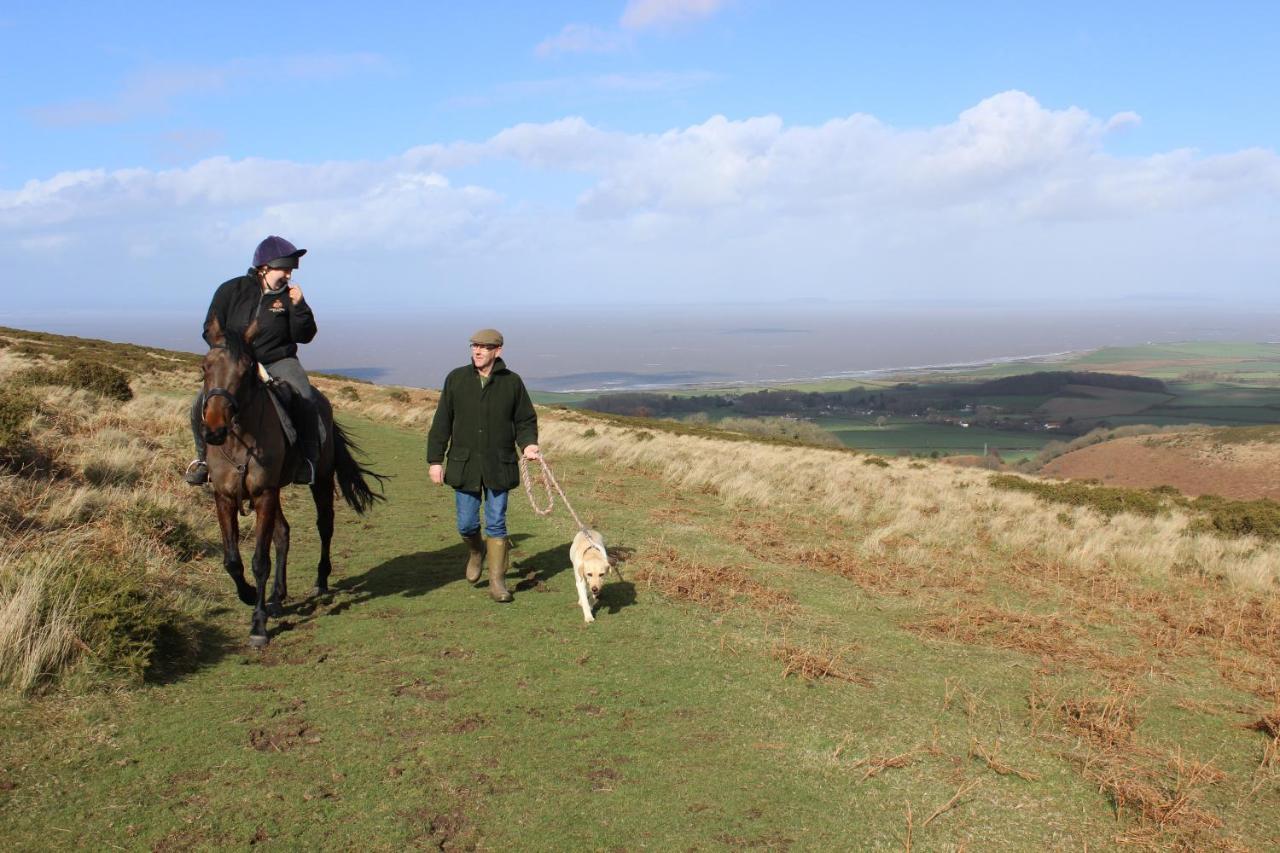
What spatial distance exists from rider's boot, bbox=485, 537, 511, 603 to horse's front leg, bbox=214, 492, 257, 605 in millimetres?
2037

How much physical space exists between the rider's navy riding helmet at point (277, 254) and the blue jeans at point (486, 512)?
2.37 metres

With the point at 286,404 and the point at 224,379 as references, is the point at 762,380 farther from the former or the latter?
the point at 224,379

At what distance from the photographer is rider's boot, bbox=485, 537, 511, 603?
7430 mm

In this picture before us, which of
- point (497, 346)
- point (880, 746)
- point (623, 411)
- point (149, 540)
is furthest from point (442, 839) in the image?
point (623, 411)

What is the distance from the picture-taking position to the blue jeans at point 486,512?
7.39 meters

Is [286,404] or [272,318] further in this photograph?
[286,404]

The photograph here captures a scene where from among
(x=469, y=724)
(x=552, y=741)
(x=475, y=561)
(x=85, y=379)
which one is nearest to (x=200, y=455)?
(x=475, y=561)

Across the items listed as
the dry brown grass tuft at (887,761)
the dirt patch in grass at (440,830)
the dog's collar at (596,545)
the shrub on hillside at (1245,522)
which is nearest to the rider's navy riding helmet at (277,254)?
the dog's collar at (596,545)

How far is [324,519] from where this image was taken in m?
7.66

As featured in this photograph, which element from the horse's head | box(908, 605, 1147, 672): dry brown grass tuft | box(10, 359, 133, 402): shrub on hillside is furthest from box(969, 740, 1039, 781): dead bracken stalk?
box(10, 359, 133, 402): shrub on hillside

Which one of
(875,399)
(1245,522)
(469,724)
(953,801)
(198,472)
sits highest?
(198,472)

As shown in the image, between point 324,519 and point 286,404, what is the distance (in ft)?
4.81

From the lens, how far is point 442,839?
3738 millimetres

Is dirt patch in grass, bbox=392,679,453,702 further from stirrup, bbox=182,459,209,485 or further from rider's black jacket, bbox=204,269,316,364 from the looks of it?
rider's black jacket, bbox=204,269,316,364
